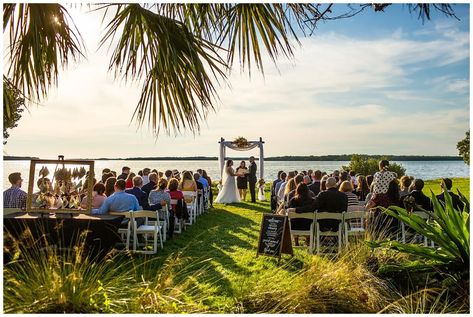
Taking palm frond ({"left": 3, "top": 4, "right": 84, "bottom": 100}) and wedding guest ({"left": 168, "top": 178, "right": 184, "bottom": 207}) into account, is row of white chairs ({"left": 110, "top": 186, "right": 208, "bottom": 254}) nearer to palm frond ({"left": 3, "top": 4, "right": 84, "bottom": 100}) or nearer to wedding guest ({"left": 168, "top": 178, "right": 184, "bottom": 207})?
wedding guest ({"left": 168, "top": 178, "right": 184, "bottom": 207})

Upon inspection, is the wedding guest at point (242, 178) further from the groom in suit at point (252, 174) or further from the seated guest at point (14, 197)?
the seated guest at point (14, 197)

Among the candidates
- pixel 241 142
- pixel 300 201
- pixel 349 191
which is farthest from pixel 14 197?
pixel 241 142

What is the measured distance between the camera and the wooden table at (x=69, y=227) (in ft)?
21.3

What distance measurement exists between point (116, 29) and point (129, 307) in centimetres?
231

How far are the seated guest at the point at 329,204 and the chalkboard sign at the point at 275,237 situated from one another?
0.63 metres

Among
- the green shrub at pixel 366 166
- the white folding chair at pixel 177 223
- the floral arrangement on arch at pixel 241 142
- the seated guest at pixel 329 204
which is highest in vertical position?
the floral arrangement on arch at pixel 241 142

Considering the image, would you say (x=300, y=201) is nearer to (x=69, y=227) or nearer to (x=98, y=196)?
(x=98, y=196)

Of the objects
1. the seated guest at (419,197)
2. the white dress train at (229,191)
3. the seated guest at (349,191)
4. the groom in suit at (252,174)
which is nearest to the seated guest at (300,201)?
the seated guest at (349,191)

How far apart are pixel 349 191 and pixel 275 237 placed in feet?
6.84

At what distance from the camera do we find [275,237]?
25.2 feet

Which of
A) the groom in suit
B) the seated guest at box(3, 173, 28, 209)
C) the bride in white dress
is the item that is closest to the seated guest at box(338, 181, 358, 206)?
the seated guest at box(3, 173, 28, 209)

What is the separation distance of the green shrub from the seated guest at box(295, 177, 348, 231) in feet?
65.5

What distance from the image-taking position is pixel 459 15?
5.15 metres

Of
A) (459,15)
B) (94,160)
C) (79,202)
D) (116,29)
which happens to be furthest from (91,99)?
(459,15)
